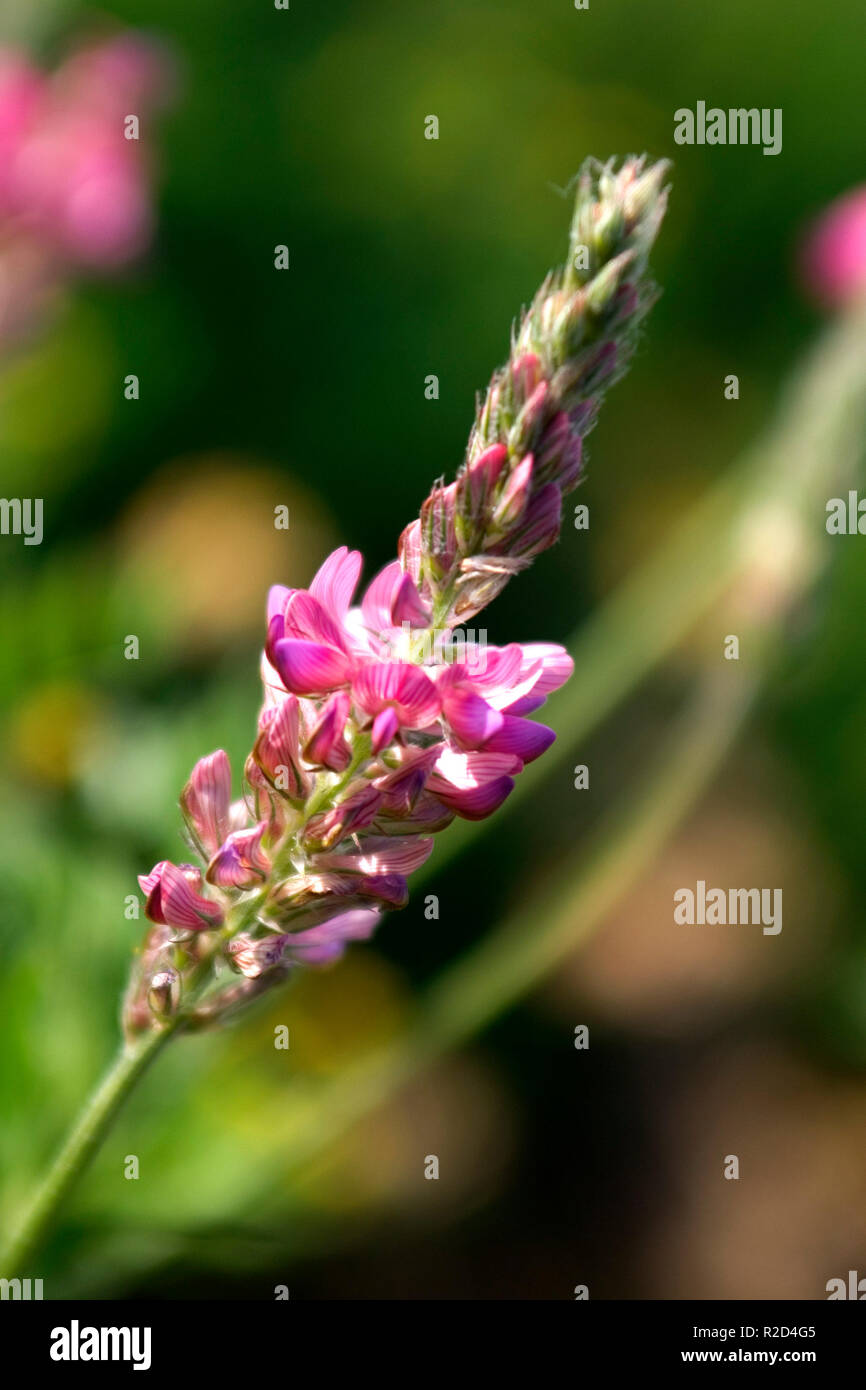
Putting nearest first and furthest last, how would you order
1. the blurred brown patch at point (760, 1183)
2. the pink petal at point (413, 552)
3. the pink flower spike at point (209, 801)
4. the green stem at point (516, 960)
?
the pink petal at point (413, 552) < the pink flower spike at point (209, 801) < the green stem at point (516, 960) < the blurred brown patch at point (760, 1183)

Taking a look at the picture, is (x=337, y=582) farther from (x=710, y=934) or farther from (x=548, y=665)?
(x=710, y=934)

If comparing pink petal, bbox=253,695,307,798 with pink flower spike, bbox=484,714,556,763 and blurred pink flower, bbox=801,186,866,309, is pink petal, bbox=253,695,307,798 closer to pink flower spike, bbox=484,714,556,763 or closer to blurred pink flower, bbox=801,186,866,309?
pink flower spike, bbox=484,714,556,763

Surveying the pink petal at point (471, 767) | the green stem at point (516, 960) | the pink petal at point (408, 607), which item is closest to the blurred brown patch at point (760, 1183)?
the green stem at point (516, 960)

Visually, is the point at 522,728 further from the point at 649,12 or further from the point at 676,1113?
the point at 649,12

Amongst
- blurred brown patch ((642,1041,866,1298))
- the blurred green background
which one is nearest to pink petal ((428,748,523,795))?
the blurred green background

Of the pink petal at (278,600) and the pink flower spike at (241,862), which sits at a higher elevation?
the pink petal at (278,600)

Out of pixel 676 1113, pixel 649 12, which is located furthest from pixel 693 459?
pixel 676 1113

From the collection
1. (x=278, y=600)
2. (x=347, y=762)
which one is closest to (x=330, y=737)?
(x=347, y=762)

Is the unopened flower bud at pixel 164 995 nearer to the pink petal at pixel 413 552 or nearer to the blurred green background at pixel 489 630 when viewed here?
the pink petal at pixel 413 552
